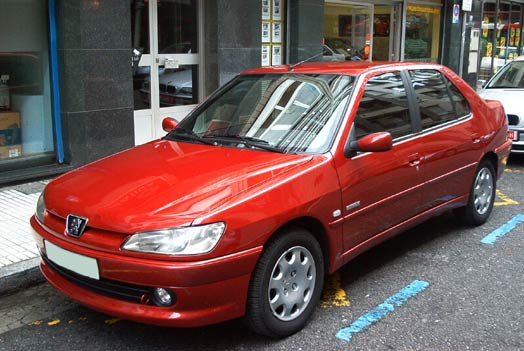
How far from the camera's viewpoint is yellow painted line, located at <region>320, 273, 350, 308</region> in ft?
13.4

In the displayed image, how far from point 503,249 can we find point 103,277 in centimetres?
353

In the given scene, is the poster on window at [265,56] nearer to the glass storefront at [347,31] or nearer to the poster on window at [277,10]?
the poster on window at [277,10]

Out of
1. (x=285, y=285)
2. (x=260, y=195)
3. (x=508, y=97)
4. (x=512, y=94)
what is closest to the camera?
(x=260, y=195)

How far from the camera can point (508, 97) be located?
8.95 m

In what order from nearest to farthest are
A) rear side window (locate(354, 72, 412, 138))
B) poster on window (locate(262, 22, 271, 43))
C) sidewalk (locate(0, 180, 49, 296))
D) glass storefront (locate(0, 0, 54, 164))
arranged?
rear side window (locate(354, 72, 412, 138)) → sidewalk (locate(0, 180, 49, 296)) → glass storefront (locate(0, 0, 54, 164)) → poster on window (locate(262, 22, 271, 43))

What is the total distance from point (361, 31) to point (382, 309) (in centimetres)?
994

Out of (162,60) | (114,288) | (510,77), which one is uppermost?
(162,60)

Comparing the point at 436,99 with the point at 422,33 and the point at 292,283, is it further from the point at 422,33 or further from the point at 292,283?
the point at 422,33

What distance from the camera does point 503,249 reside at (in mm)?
5199

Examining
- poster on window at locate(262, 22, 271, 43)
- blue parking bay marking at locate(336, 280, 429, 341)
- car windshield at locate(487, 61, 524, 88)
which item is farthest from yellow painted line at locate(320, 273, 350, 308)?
car windshield at locate(487, 61, 524, 88)

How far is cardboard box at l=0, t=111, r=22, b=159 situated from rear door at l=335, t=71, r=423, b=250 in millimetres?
4630

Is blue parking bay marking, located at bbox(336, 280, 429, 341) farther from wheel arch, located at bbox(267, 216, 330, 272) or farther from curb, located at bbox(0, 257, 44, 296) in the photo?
curb, located at bbox(0, 257, 44, 296)

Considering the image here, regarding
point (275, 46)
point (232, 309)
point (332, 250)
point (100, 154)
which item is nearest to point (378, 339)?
point (332, 250)

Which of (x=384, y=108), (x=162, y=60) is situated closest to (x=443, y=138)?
(x=384, y=108)
